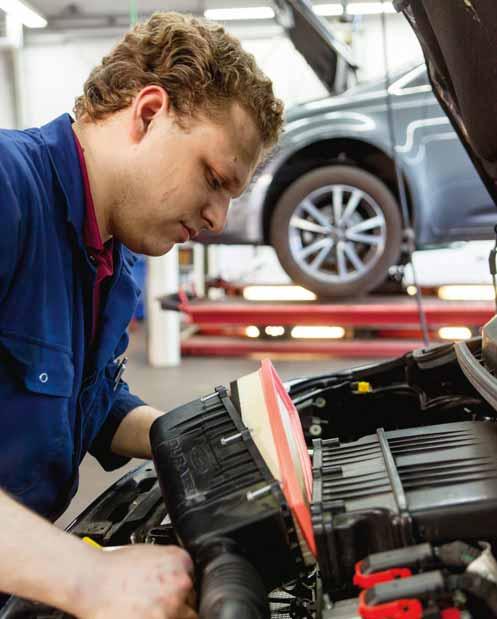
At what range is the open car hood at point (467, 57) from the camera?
86 cm

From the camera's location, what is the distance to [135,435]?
48.3 inches

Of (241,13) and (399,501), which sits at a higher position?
(241,13)

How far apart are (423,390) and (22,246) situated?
2.60 ft

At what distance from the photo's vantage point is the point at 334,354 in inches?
155

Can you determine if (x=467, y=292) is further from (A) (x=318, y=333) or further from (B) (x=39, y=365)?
(B) (x=39, y=365)

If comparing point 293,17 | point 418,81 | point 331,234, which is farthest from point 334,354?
point 293,17

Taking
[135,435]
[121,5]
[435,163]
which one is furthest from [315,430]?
[121,5]

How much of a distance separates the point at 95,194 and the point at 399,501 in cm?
65

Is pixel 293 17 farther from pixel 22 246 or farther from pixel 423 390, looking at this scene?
pixel 22 246

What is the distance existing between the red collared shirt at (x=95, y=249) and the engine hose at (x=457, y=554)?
2.23 ft

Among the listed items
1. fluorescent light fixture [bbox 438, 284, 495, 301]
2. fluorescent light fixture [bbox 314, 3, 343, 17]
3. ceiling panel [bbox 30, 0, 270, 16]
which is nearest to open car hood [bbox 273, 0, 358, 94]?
fluorescent light fixture [bbox 438, 284, 495, 301]

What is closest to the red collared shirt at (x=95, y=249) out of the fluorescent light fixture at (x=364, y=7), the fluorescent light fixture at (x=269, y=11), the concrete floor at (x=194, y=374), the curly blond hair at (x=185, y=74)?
the curly blond hair at (x=185, y=74)

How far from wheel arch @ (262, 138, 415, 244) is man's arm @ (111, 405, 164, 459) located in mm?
2392

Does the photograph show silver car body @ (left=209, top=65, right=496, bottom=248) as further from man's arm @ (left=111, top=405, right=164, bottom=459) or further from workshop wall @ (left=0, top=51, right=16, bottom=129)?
workshop wall @ (left=0, top=51, right=16, bottom=129)
